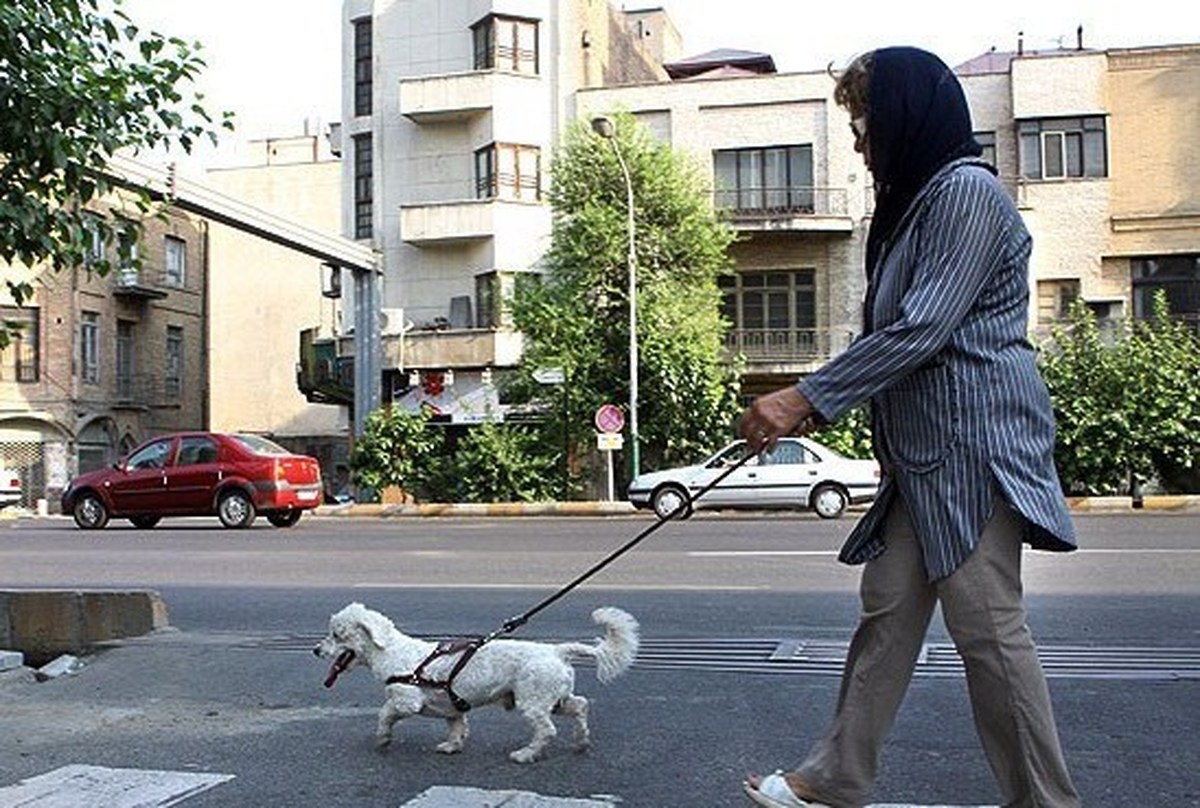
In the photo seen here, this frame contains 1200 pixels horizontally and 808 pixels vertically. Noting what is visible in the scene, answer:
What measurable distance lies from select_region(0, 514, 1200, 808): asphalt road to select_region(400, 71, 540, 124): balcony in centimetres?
2298

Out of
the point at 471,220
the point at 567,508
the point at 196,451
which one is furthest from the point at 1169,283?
the point at 196,451

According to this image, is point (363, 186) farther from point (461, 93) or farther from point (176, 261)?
point (176, 261)

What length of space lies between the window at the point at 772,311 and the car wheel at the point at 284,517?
13957 mm

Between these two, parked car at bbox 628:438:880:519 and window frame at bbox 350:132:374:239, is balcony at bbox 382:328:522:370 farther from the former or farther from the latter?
parked car at bbox 628:438:880:519

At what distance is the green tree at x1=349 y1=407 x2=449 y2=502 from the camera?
101ft

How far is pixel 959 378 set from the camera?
3.56m

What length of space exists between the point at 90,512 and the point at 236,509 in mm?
2942

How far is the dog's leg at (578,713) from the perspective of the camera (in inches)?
215

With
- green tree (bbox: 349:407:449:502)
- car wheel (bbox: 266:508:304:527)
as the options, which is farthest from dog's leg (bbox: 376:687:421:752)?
green tree (bbox: 349:407:449:502)

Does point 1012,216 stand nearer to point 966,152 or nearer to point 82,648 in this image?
point 966,152

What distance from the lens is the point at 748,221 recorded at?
35.3 metres

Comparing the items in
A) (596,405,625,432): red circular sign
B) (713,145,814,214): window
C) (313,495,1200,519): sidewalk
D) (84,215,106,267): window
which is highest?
(713,145,814,214): window

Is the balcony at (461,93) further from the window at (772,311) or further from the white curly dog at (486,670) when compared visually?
the white curly dog at (486,670)

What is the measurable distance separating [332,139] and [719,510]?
87.3 feet
